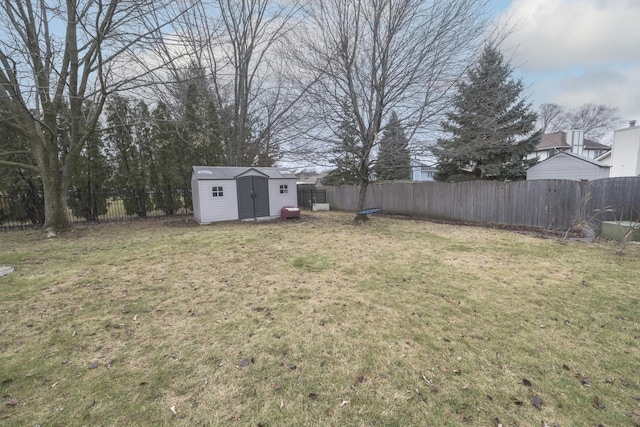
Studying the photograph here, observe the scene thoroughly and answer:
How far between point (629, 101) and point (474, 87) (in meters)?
28.7

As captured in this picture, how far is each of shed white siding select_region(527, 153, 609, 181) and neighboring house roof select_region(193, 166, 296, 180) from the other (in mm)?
13787

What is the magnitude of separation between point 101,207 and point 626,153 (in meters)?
25.4

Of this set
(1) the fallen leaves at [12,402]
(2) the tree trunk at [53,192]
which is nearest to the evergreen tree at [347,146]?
(2) the tree trunk at [53,192]

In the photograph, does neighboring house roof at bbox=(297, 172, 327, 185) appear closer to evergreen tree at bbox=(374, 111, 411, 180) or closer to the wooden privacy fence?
the wooden privacy fence

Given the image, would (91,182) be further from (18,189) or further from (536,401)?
(536,401)

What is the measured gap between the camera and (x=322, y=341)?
2621mm

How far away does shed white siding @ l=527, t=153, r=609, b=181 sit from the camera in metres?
14.4

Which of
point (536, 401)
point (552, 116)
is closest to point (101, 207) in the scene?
point (536, 401)

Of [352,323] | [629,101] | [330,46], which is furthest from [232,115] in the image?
[629,101]

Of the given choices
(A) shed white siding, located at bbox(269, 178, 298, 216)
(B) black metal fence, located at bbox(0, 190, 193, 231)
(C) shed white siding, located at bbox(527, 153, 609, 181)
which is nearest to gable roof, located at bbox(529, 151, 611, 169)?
(C) shed white siding, located at bbox(527, 153, 609, 181)

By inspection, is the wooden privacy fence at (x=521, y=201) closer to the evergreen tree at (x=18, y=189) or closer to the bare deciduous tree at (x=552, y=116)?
the evergreen tree at (x=18, y=189)

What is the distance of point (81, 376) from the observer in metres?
2.15

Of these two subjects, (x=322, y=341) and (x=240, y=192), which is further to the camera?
(x=240, y=192)

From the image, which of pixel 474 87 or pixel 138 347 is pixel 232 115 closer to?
pixel 474 87
